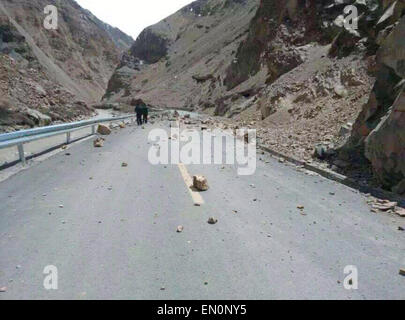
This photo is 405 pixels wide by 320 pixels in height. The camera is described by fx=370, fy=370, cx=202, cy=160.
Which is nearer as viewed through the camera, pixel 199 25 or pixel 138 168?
pixel 138 168

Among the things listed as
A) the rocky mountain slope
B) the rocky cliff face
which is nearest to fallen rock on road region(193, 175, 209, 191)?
the rocky cliff face

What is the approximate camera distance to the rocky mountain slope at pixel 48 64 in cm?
2456

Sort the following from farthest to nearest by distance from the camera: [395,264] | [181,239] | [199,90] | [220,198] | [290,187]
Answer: [199,90], [290,187], [220,198], [181,239], [395,264]

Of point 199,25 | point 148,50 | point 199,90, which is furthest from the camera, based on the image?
point 148,50

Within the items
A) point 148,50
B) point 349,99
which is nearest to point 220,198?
point 349,99

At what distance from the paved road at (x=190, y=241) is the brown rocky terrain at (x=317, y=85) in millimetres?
1686

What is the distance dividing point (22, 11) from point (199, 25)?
1803 inches

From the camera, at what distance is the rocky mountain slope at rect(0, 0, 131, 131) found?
24562 mm

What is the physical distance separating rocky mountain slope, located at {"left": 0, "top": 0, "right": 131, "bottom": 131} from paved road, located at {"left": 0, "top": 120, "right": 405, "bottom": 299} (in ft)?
46.1

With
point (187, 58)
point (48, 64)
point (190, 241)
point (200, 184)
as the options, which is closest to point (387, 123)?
point (200, 184)

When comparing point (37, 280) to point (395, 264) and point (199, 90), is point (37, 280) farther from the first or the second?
point (199, 90)

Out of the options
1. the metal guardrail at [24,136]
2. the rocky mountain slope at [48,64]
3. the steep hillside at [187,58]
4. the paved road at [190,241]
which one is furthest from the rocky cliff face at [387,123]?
the steep hillside at [187,58]

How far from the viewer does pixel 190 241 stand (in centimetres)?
439

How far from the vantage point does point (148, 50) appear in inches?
4596
